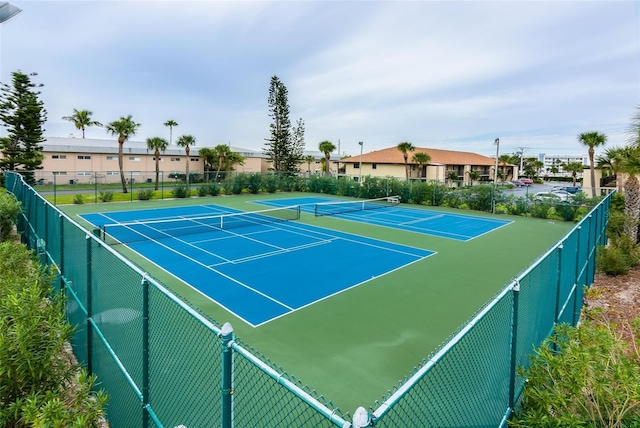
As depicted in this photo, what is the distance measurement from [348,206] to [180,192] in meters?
13.3

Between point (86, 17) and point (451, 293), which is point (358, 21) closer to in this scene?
point (86, 17)

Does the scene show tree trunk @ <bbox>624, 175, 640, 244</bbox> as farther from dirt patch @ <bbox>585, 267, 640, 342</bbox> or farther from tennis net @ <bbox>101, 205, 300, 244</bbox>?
tennis net @ <bbox>101, 205, 300, 244</bbox>

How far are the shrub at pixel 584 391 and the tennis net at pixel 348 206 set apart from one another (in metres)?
18.8

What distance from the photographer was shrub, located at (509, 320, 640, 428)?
319 centimetres

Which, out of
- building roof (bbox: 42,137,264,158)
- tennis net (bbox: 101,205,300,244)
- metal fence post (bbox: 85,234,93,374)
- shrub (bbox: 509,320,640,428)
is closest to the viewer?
shrub (bbox: 509,320,640,428)

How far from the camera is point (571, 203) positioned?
78.6ft

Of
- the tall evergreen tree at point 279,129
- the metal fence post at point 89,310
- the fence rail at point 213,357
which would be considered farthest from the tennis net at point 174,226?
the tall evergreen tree at point 279,129

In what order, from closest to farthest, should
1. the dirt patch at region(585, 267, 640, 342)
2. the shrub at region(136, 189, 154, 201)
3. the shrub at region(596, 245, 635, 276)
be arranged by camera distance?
1. the dirt patch at region(585, 267, 640, 342)
2. the shrub at region(596, 245, 635, 276)
3. the shrub at region(136, 189, 154, 201)

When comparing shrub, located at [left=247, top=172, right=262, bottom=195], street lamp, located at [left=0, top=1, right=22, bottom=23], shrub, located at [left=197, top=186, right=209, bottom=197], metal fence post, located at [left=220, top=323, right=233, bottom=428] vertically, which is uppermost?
street lamp, located at [left=0, top=1, right=22, bottom=23]

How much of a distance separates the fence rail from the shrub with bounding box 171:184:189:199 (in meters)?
26.4

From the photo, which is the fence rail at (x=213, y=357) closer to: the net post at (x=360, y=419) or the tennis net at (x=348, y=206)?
the net post at (x=360, y=419)

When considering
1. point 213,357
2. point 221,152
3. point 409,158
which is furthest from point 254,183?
point 213,357

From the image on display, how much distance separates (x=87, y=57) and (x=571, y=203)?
2978 cm

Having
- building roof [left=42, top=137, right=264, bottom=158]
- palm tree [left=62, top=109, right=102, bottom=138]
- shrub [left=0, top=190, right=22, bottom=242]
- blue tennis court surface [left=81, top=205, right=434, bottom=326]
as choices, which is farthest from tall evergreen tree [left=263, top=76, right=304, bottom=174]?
shrub [left=0, top=190, right=22, bottom=242]
